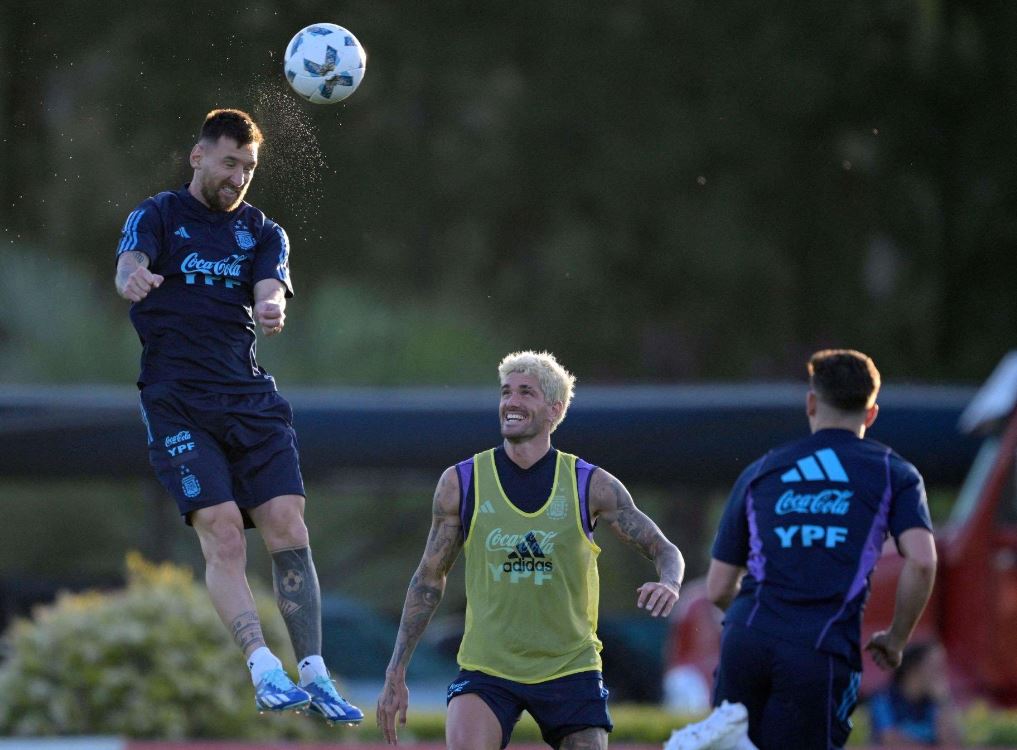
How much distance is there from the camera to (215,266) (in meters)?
7.01

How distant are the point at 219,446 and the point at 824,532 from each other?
247 cm

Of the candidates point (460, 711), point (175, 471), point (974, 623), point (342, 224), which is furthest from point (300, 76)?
point (342, 224)

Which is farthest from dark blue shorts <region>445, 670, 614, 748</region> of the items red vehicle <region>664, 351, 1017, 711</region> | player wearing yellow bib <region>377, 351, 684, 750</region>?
red vehicle <region>664, 351, 1017, 711</region>

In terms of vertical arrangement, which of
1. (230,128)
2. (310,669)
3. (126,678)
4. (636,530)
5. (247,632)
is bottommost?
(126,678)

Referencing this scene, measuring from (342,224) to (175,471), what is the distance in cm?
1767

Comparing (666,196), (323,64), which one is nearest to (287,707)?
(323,64)

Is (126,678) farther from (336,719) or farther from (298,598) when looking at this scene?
(336,719)

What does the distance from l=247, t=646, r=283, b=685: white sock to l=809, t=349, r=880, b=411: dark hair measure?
2.42m

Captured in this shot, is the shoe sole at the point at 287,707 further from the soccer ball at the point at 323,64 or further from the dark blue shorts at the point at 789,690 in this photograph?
the soccer ball at the point at 323,64

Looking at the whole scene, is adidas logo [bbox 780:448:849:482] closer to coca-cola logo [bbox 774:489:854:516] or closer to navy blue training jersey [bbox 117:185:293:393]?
coca-cola logo [bbox 774:489:854:516]

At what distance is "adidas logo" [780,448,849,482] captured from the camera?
671cm

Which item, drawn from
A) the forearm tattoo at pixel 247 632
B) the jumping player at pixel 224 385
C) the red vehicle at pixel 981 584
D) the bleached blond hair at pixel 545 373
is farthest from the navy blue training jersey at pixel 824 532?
the red vehicle at pixel 981 584

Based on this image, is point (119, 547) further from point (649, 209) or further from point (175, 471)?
point (175, 471)

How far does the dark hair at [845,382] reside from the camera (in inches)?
269
